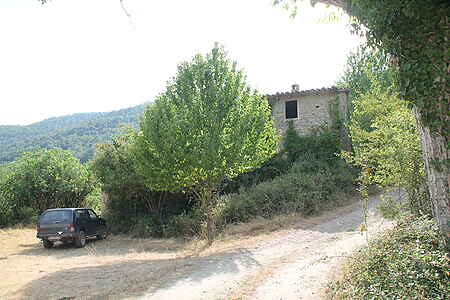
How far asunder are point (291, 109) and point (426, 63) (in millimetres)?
17469

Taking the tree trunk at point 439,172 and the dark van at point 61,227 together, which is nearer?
the tree trunk at point 439,172

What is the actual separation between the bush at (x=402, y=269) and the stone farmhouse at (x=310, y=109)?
1556 cm

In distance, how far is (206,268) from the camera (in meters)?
8.68

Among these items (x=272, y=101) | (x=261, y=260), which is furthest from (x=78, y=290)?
(x=272, y=101)

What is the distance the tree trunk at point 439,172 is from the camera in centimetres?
515

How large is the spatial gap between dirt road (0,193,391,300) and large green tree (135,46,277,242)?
2.65 m

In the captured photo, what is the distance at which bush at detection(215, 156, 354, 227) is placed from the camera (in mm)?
15578

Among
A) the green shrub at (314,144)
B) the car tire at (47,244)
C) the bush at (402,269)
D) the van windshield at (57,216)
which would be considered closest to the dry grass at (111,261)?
the car tire at (47,244)

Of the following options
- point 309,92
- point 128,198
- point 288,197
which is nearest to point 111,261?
point 288,197

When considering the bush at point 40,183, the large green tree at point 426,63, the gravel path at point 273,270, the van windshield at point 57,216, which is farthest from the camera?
the bush at point 40,183

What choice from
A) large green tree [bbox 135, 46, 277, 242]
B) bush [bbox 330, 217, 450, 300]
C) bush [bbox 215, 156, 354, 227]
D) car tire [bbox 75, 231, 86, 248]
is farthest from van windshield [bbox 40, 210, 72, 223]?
bush [bbox 330, 217, 450, 300]

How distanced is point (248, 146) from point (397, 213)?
21.2 ft

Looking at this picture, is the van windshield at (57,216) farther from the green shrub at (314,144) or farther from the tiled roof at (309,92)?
the tiled roof at (309,92)

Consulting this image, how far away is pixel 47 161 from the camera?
25188mm
